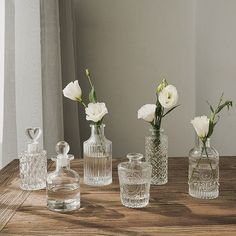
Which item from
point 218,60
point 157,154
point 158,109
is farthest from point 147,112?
point 218,60

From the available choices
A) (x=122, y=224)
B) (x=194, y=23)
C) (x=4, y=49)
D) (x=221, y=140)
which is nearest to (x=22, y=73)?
(x=4, y=49)

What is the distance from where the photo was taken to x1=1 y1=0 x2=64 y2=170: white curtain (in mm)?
1713

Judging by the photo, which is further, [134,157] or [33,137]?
[33,137]

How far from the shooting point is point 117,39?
8.39 ft

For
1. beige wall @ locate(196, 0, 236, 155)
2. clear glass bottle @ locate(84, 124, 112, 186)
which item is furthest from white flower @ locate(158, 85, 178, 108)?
beige wall @ locate(196, 0, 236, 155)

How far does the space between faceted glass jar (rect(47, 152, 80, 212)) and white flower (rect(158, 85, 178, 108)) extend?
0.33m

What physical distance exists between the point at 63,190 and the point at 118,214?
0.18 meters

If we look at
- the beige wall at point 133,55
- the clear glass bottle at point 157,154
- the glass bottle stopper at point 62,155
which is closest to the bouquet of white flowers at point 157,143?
the clear glass bottle at point 157,154

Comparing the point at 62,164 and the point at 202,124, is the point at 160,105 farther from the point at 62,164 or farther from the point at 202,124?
the point at 62,164

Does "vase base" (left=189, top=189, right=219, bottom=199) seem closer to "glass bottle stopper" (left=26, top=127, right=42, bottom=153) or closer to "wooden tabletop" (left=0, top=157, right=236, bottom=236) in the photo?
"wooden tabletop" (left=0, top=157, right=236, bottom=236)

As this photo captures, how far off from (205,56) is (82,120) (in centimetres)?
104

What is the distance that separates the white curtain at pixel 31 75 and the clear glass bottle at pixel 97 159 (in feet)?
2.15

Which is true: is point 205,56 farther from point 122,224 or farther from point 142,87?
point 122,224

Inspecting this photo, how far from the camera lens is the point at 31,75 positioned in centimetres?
187
